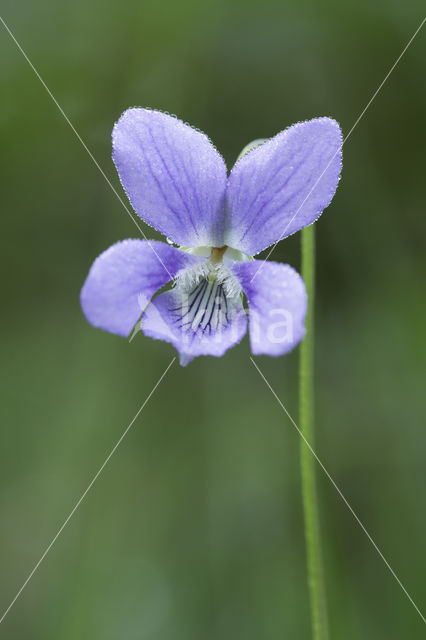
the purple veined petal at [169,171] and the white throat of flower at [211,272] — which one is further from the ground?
the purple veined petal at [169,171]

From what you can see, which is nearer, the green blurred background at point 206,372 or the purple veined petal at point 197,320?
the purple veined petal at point 197,320

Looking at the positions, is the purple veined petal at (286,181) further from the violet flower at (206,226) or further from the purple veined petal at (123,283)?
the purple veined petal at (123,283)

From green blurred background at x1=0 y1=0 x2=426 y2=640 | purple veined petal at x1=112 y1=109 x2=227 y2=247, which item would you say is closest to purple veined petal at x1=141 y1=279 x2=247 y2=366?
purple veined petal at x1=112 y1=109 x2=227 y2=247

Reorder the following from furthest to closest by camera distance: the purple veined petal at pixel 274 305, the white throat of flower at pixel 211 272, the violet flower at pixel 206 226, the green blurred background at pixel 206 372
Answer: the green blurred background at pixel 206 372
the white throat of flower at pixel 211 272
the violet flower at pixel 206 226
the purple veined petal at pixel 274 305

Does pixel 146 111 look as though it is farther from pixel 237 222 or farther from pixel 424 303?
pixel 424 303

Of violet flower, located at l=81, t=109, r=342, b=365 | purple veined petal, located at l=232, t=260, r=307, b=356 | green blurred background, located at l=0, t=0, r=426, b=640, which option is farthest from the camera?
green blurred background, located at l=0, t=0, r=426, b=640

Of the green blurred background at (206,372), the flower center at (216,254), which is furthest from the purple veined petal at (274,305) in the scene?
the green blurred background at (206,372)

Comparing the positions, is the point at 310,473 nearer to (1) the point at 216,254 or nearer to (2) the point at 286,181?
(1) the point at 216,254

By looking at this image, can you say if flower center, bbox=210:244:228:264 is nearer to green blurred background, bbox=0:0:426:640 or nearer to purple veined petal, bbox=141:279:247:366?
purple veined petal, bbox=141:279:247:366

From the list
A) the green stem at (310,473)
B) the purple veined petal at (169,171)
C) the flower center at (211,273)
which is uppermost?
the purple veined petal at (169,171)
